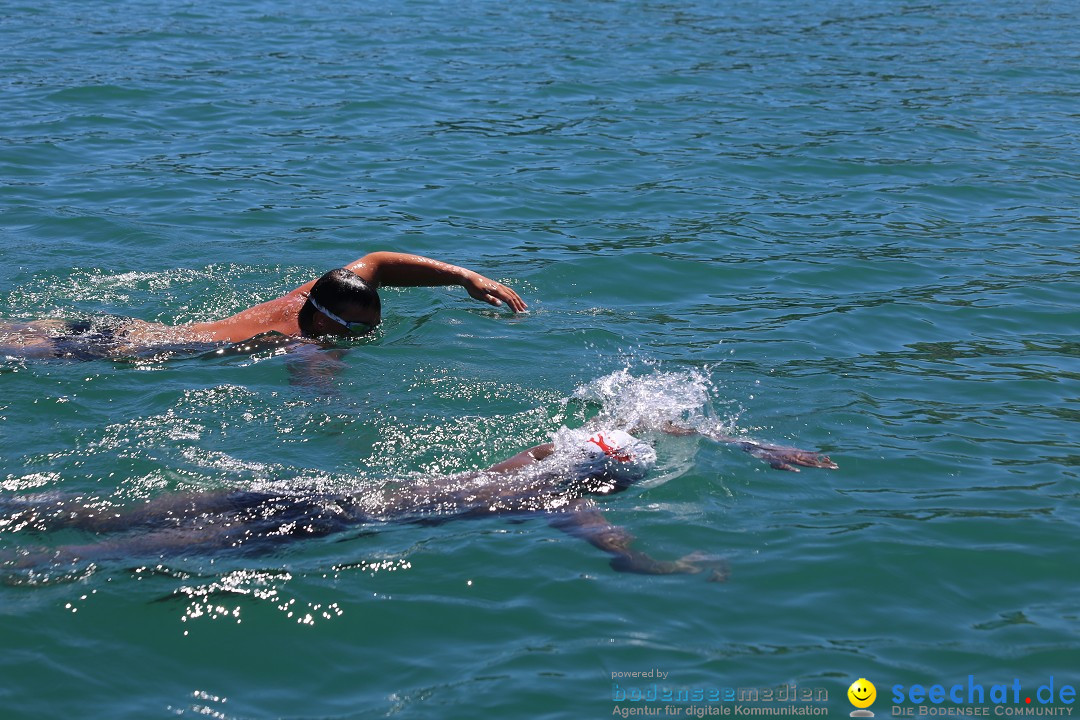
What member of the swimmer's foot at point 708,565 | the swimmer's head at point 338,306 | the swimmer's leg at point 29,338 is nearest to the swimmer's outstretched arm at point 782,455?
the swimmer's foot at point 708,565

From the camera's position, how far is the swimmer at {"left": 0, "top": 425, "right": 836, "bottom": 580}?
5.44 meters

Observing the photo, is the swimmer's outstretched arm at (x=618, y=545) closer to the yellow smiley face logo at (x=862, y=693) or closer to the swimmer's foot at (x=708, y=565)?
the swimmer's foot at (x=708, y=565)

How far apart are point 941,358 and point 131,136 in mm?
9139

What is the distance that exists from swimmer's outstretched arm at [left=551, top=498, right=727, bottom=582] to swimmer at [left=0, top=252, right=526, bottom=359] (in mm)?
2553

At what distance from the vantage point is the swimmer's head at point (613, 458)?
6137 mm

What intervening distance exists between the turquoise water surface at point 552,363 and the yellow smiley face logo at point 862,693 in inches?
1.6

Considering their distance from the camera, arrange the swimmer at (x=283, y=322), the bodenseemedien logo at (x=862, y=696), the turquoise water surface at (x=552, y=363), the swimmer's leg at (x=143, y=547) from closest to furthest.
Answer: the bodenseemedien logo at (x=862, y=696), the turquoise water surface at (x=552, y=363), the swimmer's leg at (x=143, y=547), the swimmer at (x=283, y=322)

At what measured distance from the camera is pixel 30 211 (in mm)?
10500

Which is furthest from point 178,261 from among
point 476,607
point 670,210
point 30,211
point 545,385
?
point 476,607

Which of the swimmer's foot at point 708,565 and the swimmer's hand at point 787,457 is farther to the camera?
the swimmer's hand at point 787,457

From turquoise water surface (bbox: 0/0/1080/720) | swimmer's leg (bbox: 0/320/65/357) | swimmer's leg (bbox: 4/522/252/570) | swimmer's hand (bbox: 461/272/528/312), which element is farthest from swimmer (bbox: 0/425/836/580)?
swimmer's leg (bbox: 0/320/65/357)

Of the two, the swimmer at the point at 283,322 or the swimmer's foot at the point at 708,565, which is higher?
the swimmer at the point at 283,322

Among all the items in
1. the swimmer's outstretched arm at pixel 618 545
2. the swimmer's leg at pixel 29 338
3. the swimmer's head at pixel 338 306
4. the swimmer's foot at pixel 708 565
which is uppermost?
the swimmer's head at pixel 338 306

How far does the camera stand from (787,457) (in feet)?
20.8
